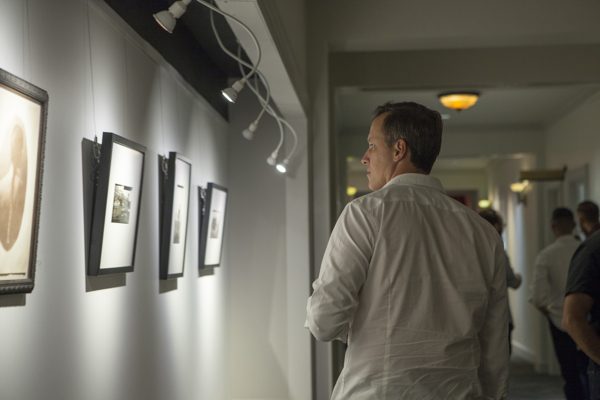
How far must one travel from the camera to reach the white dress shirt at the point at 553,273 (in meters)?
5.88

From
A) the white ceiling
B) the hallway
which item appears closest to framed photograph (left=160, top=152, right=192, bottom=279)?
the white ceiling

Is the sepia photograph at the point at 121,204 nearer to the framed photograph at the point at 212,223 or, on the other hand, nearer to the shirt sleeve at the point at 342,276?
the shirt sleeve at the point at 342,276

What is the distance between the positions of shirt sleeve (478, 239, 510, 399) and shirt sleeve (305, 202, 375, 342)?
0.36 meters

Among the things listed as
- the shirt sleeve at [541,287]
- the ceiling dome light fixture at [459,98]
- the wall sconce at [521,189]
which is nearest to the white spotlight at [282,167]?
the shirt sleeve at [541,287]

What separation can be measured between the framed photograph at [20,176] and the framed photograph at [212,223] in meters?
2.37

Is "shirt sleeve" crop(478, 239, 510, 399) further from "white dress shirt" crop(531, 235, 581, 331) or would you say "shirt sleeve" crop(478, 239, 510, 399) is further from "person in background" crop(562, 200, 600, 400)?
"white dress shirt" crop(531, 235, 581, 331)

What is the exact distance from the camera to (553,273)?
5.96 metres

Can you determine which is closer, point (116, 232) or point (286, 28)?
point (116, 232)

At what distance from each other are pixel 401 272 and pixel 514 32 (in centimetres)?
343

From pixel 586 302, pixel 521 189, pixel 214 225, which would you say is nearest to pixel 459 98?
pixel 214 225

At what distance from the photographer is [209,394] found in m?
4.73

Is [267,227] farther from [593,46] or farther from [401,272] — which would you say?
[401,272]

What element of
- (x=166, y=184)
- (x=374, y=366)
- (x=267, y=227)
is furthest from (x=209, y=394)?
(x=374, y=366)

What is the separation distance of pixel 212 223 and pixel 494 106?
15.7ft
